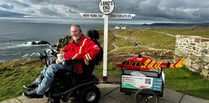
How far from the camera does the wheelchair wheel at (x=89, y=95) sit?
3.30m

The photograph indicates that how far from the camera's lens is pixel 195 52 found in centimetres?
632

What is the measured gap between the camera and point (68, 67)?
3.17 meters

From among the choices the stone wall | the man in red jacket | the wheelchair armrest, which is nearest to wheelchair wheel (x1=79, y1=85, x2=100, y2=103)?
the man in red jacket

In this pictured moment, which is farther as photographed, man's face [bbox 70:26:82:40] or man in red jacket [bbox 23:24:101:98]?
man's face [bbox 70:26:82:40]

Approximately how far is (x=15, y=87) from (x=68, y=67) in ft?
8.32

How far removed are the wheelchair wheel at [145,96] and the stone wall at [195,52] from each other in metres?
3.89

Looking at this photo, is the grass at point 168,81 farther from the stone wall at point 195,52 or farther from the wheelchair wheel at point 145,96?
the wheelchair wheel at point 145,96

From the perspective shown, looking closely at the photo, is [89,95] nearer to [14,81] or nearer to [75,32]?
[75,32]

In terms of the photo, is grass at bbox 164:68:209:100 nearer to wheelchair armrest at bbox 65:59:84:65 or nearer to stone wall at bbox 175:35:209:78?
stone wall at bbox 175:35:209:78

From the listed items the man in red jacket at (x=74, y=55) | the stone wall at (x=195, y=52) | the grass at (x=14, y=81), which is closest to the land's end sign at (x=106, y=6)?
the man in red jacket at (x=74, y=55)

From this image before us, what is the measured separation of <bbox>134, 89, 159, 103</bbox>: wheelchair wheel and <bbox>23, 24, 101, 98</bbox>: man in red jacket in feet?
4.08

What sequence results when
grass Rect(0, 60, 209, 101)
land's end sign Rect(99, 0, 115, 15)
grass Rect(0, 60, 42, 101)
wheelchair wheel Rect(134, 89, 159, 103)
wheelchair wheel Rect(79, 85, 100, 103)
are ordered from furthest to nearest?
grass Rect(0, 60, 209, 101) < land's end sign Rect(99, 0, 115, 15) < grass Rect(0, 60, 42, 101) < wheelchair wheel Rect(79, 85, 100, 103) < wheelchair wheel Rect(134, 89, 159, 103)

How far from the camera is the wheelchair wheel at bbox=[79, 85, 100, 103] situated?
10.8 feet

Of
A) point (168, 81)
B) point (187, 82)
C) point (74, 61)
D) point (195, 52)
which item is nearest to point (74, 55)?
point (74, 61)
